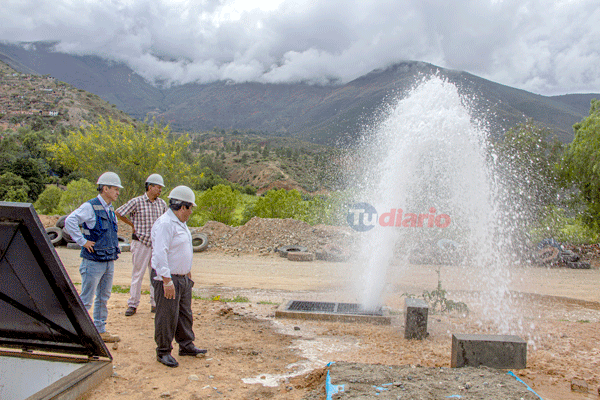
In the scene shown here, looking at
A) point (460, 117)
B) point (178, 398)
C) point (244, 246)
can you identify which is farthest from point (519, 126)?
point (178, 398)

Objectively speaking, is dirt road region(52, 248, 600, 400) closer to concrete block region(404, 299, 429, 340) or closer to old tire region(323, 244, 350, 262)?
concrete block region(404, 299, 429, 340)

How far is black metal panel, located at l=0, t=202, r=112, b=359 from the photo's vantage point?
3064mm

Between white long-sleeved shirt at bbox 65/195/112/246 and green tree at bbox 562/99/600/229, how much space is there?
16109 mm

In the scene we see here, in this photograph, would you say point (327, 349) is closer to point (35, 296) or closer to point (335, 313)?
point (335, 313)

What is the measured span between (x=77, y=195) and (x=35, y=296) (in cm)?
2127

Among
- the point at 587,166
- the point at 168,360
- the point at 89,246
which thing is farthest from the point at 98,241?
the point at 587,166

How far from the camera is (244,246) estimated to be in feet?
50.8

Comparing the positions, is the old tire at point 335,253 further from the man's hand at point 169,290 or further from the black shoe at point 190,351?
the man's hand at point 169,290

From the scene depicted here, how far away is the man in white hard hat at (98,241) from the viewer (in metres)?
4.58

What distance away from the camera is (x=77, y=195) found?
22109 millimetres

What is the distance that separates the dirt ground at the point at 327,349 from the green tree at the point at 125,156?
470 inches

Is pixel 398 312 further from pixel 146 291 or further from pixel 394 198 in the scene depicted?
pixel 146 291

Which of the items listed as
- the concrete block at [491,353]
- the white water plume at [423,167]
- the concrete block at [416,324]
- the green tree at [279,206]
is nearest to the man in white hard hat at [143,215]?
the concrete block at [416,324]

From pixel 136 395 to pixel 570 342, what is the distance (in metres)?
5.81
